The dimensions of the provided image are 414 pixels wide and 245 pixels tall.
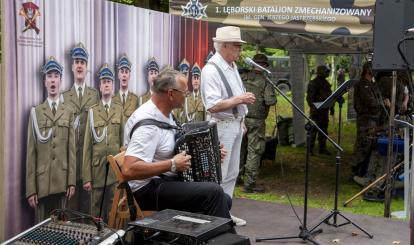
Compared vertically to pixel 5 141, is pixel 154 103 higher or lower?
higher

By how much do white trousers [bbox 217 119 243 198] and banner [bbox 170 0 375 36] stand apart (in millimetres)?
1937

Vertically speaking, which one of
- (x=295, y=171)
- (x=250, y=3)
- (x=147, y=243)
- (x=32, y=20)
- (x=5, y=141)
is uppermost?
(x=250, y=3)

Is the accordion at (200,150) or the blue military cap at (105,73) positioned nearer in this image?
the accordion at (200,150)

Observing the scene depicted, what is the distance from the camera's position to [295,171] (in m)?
8.41

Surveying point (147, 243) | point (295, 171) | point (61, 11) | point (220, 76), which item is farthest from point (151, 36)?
point (295, 171)

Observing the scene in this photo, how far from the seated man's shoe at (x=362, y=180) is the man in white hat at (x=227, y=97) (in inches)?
127

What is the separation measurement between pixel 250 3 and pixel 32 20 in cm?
345

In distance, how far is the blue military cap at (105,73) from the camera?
154 inches

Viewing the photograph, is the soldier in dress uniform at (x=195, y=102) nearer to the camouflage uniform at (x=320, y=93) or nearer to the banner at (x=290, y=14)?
the banner at (x=290, y=14)

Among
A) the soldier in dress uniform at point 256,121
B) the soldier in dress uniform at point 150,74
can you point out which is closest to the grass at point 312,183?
the soldier in dress uniform at point 256,121

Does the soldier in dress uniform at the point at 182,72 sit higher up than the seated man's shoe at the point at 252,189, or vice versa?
the soldier in dress uniform at the point at 182,72

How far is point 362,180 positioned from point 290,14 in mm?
2778

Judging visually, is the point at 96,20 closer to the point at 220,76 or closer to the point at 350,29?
the point at 220,76

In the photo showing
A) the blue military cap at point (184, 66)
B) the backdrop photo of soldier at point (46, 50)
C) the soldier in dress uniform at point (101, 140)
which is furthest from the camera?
the blue military cap at point (184, 66)
